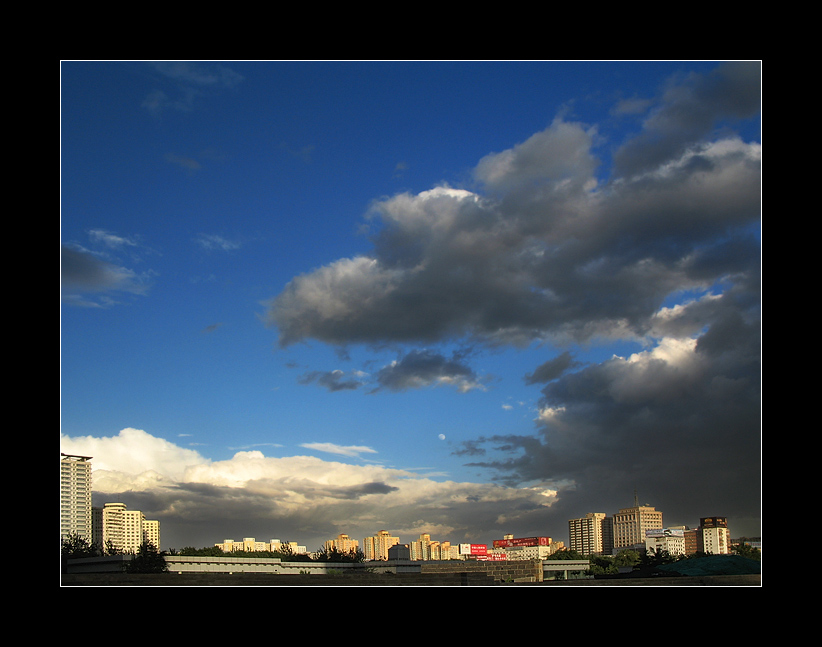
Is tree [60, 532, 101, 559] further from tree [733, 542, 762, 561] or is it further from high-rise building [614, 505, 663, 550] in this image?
high-rise building [614, 505, 663, 550]

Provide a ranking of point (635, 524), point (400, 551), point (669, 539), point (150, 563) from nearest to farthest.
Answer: point (150, 563), point (400, 551), point (669, 539), point (635, 524)

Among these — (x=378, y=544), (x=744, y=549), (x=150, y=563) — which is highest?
(x=150, y=563)

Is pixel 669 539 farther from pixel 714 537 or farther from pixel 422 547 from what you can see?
pixel 422 547

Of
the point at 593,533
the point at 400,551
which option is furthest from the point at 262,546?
the point at 593,533

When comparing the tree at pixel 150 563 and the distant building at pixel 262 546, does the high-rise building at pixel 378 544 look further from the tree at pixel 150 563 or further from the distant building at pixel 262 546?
the tree at pixel 150 563

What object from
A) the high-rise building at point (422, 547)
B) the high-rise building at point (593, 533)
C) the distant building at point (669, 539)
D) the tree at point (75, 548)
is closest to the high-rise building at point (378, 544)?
the high-rise building at point (422, 547)
